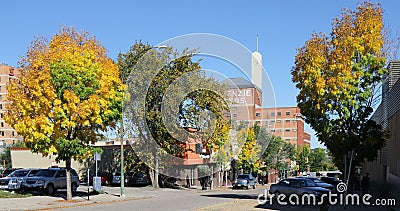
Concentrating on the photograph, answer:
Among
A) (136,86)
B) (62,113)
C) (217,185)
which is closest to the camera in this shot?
(62,113)

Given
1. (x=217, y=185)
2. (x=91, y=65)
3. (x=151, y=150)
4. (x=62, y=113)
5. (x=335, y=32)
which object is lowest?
(x=217, y=185)

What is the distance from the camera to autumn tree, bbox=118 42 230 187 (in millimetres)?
42438

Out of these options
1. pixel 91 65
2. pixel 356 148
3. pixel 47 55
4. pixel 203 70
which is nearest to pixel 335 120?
pixel 356 148

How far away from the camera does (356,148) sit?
26109mm

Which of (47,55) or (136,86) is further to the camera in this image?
(136,86)

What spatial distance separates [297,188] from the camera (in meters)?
28.1

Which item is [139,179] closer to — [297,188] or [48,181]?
[48,181]

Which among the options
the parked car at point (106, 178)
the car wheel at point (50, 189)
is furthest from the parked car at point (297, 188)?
the parked car at point (106, 178)

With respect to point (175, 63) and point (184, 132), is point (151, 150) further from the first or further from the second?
point (175, 63)

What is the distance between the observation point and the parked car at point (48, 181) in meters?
31.1

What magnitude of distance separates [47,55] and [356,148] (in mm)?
17024

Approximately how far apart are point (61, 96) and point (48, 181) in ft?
28.1

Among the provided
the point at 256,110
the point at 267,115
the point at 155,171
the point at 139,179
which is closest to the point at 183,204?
the point at 155,171

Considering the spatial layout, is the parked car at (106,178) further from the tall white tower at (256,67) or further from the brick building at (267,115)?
the tall white tower at (256,67)
